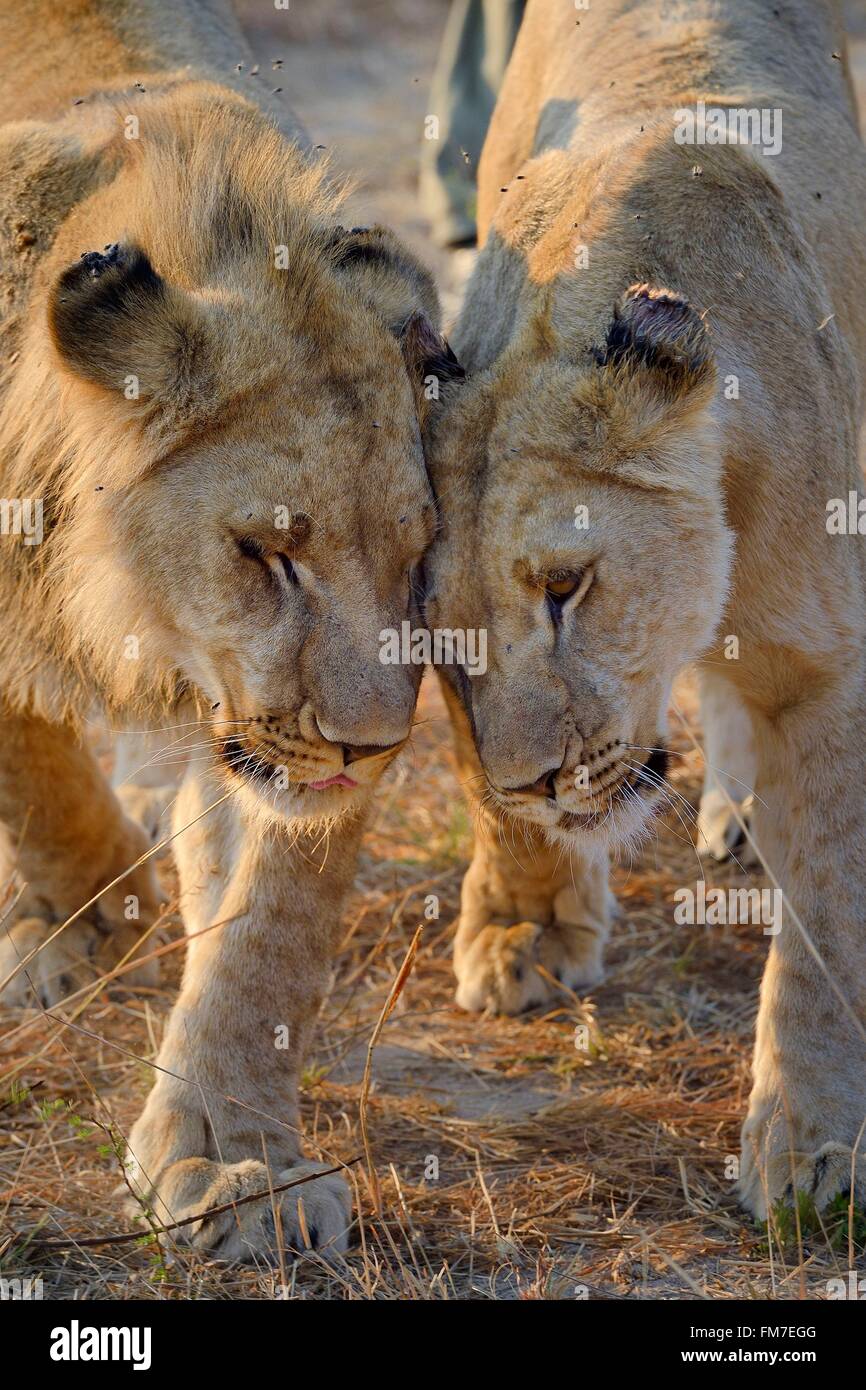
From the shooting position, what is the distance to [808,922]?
2.96 meters

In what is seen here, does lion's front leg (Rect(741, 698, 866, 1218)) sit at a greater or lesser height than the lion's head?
lesser

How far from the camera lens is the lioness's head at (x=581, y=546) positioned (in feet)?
8.57

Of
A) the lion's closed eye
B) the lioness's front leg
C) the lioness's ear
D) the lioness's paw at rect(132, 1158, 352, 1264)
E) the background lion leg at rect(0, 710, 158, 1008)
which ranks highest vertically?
the lioness's ear

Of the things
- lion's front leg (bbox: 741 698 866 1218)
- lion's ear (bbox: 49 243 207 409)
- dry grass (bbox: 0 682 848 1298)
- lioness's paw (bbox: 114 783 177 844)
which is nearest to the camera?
lion's ear (bbox: 49 243 207 409)

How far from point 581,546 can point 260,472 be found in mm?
469

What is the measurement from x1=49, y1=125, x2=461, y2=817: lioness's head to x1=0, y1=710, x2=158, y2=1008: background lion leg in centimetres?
77

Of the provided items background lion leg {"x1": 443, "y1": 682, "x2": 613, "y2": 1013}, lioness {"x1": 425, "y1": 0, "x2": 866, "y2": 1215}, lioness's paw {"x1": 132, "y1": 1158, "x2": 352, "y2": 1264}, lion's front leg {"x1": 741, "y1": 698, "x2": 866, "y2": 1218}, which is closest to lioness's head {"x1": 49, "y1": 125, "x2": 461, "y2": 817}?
lioness {"x1": 425, "y1": 0, "x2": 866, "y2": 1215}

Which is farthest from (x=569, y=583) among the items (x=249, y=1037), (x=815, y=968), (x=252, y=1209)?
(x=252, y=1209)

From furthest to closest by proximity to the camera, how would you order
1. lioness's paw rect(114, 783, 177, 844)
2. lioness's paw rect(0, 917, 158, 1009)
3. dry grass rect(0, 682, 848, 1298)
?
lioness's paw rect(114, 783, 177, 844) → lioness's paw rect(0, 917, 158, 1009) → dry grass rect(0, 682, 848, 1298)

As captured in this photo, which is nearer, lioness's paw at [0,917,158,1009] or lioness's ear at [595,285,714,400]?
lioness's ear at [595,285,714,400]

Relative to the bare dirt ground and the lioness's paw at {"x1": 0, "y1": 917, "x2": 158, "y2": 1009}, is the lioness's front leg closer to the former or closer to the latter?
the bare dirt ground

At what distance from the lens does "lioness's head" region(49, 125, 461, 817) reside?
102 inches

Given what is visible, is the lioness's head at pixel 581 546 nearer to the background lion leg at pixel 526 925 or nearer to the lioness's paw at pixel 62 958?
the background lion leg at pixel 526 925

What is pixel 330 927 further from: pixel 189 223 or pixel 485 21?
pixel 485 21
